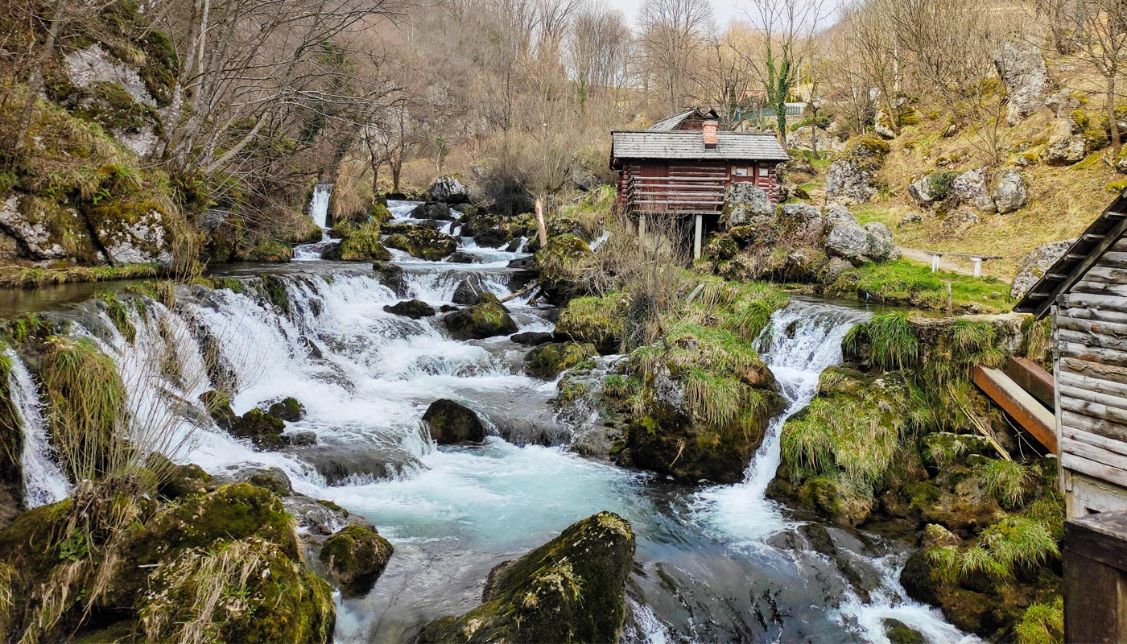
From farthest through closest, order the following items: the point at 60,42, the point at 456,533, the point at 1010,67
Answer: the point at 1010,67, the point at 60,42, the point at 456,533

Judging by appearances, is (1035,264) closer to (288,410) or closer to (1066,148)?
(1066,148)

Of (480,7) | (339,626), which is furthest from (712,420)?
(480,7)

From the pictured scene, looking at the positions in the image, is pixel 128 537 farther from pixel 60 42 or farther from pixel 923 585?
pixel 60 42

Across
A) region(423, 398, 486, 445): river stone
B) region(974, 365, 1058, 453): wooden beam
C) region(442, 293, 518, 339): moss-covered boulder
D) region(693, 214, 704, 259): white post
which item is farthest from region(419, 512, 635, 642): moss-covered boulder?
region(693, 214, 704, 259): white post

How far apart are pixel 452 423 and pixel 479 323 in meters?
5.41

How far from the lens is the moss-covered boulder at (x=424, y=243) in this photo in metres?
23.7

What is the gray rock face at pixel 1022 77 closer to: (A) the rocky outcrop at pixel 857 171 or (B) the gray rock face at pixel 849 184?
(A) the rocky outcrop at pixel 857 171

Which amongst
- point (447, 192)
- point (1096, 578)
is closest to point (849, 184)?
point (447, 192)

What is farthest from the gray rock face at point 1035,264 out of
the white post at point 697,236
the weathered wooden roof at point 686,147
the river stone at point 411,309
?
the river stone at point 411,309

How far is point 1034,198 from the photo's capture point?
17516mm

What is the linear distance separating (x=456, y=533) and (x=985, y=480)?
6.55 m

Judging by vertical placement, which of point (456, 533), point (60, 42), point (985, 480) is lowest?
point (456, 533)

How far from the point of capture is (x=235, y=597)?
4359mm

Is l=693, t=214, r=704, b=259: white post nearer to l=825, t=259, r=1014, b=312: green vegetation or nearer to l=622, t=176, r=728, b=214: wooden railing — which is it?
l=622, t=176, r=728, b=214: wooden railing
